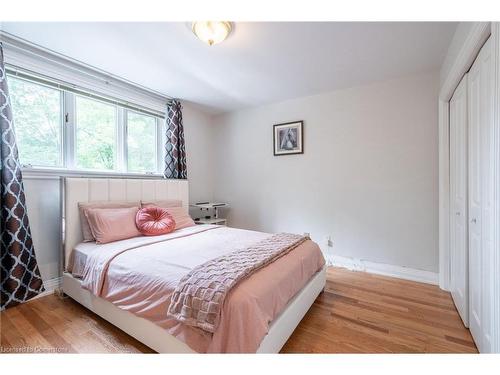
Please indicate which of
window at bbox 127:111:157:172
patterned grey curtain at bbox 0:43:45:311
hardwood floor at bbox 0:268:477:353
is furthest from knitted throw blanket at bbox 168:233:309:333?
window at bbox 127:111:157:172

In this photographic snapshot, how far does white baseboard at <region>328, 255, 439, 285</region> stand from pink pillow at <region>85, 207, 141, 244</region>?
250cm

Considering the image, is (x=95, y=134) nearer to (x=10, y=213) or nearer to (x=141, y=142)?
(x=141, y=142)

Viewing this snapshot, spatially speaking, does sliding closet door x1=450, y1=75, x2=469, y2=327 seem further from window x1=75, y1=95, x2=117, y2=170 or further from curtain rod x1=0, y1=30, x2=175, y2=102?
window x1=75, y1=95, x2=117, y2=170

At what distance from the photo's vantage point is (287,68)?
7.72 ft

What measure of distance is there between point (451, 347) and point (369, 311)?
53cm

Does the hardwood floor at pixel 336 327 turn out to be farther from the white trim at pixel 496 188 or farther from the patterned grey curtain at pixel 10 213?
the white trim at pixel 496 188

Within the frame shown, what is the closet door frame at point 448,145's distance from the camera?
1068mm

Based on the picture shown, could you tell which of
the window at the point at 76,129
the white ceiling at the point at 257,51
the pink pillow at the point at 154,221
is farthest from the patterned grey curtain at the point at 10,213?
the pink pillow at the point at 154,221

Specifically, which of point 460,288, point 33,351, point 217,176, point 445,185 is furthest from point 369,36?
point 33,351

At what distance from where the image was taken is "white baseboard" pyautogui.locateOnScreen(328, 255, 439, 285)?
2412 millimetres

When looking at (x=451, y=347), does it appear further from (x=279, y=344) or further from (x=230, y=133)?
(x=230, y=133)

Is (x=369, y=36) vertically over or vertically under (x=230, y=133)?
over

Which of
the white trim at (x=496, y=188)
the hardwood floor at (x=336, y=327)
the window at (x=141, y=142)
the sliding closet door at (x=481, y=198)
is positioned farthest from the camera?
the window at (x=141, y=142)

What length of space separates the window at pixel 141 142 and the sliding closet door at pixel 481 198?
11.0 ft
